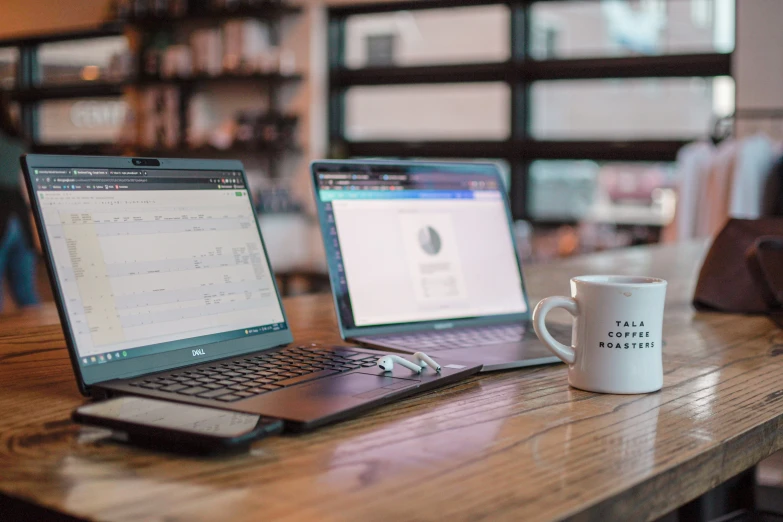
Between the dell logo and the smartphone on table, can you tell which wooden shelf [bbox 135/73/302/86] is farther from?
the smartphone on table

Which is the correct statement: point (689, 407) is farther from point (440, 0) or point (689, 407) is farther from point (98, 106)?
point (98, 106)

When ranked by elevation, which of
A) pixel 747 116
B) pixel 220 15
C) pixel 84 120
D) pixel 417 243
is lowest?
pixel 417 243

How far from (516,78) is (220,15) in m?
1.97

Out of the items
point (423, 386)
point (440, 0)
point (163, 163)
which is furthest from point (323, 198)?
point (440, 0)

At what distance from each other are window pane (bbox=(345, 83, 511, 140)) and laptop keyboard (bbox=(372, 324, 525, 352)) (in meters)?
4.14

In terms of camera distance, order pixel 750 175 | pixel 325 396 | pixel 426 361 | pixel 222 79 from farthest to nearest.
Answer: pixel 222 79
pixel 750 175
pixel 426 361
pixel 325 396

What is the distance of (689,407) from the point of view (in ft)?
2.47

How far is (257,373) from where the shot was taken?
774mm

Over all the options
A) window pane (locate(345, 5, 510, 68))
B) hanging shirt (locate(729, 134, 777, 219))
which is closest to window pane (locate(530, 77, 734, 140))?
window pane (locate(345, 5, 510, 68))

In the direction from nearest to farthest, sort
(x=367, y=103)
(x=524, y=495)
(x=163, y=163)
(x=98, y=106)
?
1. (x=524, y=495)
2. (x=163, y=163)
3. (x=367, y=103)
4. (x=98, y=106)

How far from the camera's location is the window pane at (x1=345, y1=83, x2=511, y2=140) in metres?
5.15

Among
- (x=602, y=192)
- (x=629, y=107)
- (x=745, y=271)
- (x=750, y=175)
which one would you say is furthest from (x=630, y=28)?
(x=745, y=271)

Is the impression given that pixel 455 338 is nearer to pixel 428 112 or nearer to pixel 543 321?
pixel 543 321

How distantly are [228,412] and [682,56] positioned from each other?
14.3ft
